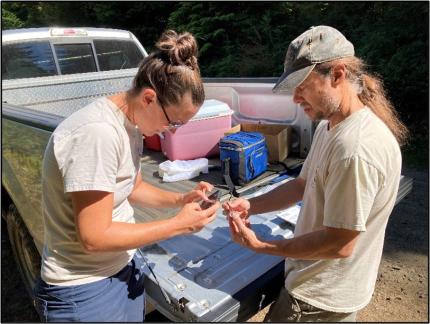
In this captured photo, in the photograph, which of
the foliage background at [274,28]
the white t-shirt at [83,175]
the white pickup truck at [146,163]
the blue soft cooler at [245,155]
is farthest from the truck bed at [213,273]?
the foliage background at [274,28]

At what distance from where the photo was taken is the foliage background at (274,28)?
7.09m

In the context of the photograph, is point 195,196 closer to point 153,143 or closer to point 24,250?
point 24,250

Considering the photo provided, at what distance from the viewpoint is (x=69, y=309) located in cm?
163

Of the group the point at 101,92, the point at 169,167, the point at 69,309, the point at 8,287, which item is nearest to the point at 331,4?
the point at 101,92

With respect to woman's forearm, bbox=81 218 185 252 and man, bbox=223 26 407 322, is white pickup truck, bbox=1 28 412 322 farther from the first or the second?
woman's forearm, bbox=81 218 185 252

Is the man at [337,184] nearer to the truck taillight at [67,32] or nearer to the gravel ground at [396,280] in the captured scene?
the gravel ground at [396,280]

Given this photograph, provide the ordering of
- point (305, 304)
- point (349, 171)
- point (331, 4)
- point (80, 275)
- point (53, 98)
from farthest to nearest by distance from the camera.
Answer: point (331, 4)
point (53, 98)
point (305, 304)
point (80, 275)
point (349, 171)

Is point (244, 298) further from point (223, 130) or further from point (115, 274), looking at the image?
point (223, 130)

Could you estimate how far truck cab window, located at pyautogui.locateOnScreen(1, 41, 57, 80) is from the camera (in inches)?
176

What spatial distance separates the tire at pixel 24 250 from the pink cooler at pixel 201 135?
1.47m

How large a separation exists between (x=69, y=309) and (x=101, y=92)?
12.3 ft

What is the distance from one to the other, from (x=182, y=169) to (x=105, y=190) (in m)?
2.15

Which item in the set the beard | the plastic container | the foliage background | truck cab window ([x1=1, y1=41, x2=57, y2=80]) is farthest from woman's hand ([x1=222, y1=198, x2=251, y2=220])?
the foliage background

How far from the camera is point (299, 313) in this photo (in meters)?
1.74
